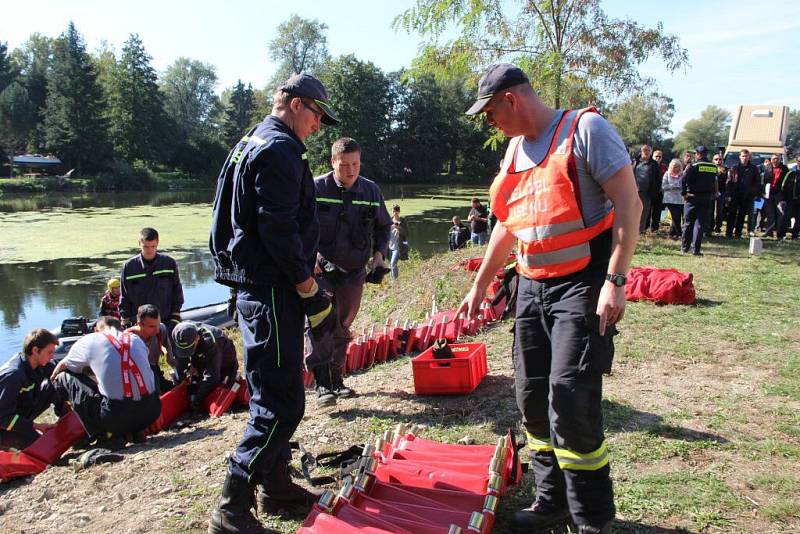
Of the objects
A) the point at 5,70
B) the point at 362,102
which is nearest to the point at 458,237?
the point at 362,102

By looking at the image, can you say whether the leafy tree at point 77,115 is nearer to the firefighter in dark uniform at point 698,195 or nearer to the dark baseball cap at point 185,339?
the firefighter in dark uniform at point 698,195

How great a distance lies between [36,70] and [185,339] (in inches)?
3175

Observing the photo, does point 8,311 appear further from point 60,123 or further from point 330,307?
point 60,123

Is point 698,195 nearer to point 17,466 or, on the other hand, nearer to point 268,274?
point 268,274

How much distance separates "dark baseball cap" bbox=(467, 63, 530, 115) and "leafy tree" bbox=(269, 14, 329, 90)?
61427mm

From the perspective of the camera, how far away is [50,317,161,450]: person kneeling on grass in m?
5.12

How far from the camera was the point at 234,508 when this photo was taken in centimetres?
279

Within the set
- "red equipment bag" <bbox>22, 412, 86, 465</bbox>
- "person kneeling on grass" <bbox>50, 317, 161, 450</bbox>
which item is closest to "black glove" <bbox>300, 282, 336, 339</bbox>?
"person kneeling on grass" <bbox>50, 317, 161, 450</bbox>

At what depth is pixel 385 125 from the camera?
58875 millimetres

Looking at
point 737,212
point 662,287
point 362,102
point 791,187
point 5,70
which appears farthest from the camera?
point 5,70

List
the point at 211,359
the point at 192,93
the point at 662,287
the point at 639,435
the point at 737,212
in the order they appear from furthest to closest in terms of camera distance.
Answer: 1. the point at 192,93
2. the point at 737,212
3. the point at 662,287
4. the point at 211,359
5. the point at 639,435

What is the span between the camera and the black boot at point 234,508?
2791 millimetres

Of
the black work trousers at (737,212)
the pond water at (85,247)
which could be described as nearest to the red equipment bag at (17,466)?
the pond water at (85,247)

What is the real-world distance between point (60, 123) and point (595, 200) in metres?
64.9
